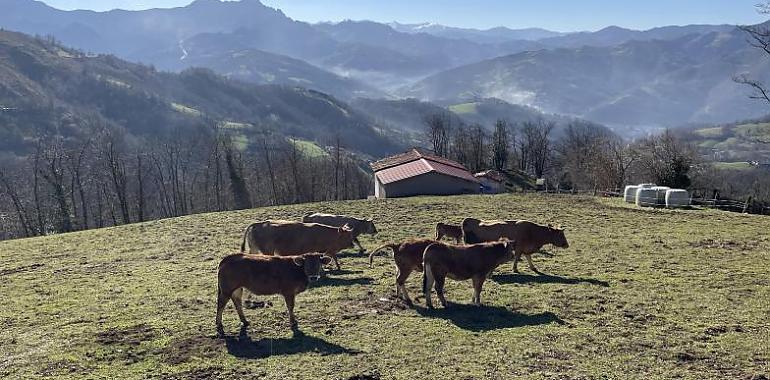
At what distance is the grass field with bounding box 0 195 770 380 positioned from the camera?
40.1ft

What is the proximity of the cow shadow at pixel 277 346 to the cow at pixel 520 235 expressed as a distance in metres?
9.03

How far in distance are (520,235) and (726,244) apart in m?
11.0

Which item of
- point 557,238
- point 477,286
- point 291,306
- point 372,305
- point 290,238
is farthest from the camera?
point 557,238

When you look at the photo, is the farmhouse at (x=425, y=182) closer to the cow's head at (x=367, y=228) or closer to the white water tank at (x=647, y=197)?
the white water tank at (x=647, y=197)

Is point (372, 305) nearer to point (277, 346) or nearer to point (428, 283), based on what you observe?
point (428, 283)

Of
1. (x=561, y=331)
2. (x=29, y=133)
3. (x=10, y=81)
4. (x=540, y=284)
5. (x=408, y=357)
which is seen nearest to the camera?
(x=408, y=357)

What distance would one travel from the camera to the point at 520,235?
21016 mm

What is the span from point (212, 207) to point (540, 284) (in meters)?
65.2

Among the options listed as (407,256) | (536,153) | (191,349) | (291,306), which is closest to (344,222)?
(407,256)

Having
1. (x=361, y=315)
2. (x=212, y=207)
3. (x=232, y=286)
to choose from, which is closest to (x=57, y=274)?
(x=232, y=286)

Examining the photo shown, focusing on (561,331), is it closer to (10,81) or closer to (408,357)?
(408,357)

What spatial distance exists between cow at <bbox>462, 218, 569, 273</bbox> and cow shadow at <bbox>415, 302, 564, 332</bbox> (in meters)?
4.95

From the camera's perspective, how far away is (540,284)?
18719 millimetres

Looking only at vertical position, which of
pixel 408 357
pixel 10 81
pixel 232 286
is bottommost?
pixel 408 357
